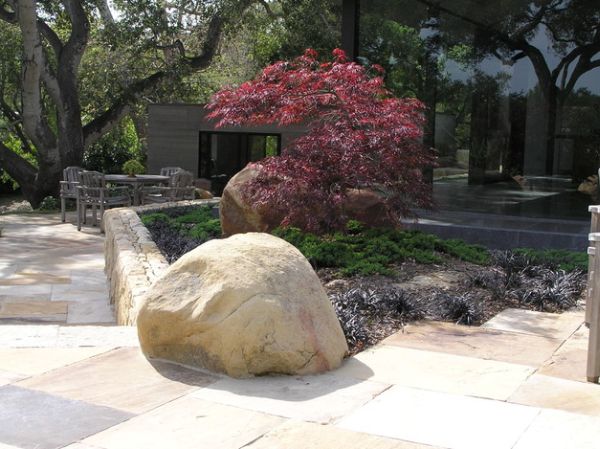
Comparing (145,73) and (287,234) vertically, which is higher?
(145,73)

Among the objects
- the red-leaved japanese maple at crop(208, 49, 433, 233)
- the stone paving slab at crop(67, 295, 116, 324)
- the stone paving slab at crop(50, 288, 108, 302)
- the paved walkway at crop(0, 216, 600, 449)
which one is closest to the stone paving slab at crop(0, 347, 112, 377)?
the paved walkway at crop(0, 216, 600, 449)

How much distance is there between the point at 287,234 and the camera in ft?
30.8

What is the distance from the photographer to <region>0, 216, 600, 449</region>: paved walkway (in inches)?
142

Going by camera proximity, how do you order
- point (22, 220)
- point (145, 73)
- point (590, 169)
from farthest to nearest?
1. point (145, 73)
2. point (22, 220)
3. point (590, 169)

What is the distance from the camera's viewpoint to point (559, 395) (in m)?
4.38

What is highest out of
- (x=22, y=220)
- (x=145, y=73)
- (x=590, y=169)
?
(x=145, y=73)

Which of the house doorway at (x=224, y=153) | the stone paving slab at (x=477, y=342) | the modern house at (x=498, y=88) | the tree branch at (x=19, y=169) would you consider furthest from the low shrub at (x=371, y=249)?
the tree branch at (x=19, y=169)

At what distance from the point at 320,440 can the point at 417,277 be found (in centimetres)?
445

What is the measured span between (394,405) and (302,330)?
2.60ft

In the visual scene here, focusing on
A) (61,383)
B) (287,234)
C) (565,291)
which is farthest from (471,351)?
(287,234)

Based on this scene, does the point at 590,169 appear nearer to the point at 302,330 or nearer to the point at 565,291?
the point at 565,291

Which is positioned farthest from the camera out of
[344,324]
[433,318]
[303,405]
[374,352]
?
[433,318]

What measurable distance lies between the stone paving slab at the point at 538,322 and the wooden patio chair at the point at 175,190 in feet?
31.5

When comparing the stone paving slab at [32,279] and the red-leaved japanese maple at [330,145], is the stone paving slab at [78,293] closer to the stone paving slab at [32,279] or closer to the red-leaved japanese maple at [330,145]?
the stone paving slab at [32,279]
